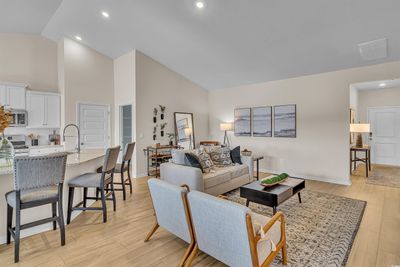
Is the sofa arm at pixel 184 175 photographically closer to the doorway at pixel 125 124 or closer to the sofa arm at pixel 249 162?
the sofa arm at pixel 249 162

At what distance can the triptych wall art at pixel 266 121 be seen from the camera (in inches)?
221

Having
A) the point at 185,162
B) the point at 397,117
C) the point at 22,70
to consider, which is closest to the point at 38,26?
the point at 22,70

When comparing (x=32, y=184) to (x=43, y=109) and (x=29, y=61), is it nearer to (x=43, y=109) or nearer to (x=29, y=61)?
(x=43, y=109)

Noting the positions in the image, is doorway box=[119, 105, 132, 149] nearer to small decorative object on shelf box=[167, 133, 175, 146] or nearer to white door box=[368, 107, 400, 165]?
small decorative object on shelf box=[167, 133, 175, 146]

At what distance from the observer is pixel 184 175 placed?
3.74 m

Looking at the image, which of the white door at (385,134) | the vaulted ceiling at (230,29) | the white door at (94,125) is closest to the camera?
the vaulted ceiling at (230,29)

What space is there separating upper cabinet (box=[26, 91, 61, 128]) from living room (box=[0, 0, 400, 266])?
0.18 feet

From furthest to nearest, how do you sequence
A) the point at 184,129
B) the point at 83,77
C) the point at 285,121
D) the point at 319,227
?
the point at 184,129
the point at 83,77
the point at 285,121
the point at 319,227

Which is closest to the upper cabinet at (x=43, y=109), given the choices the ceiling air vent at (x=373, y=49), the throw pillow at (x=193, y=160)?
the throw pillow at (x=193, y=160)

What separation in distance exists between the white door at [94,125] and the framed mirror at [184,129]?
2090 mm

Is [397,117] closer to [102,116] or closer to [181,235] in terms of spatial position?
[181,235]

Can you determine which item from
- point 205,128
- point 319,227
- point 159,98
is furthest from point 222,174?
point 205,128

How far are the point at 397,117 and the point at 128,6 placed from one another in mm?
8227

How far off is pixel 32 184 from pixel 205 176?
2476 mm
